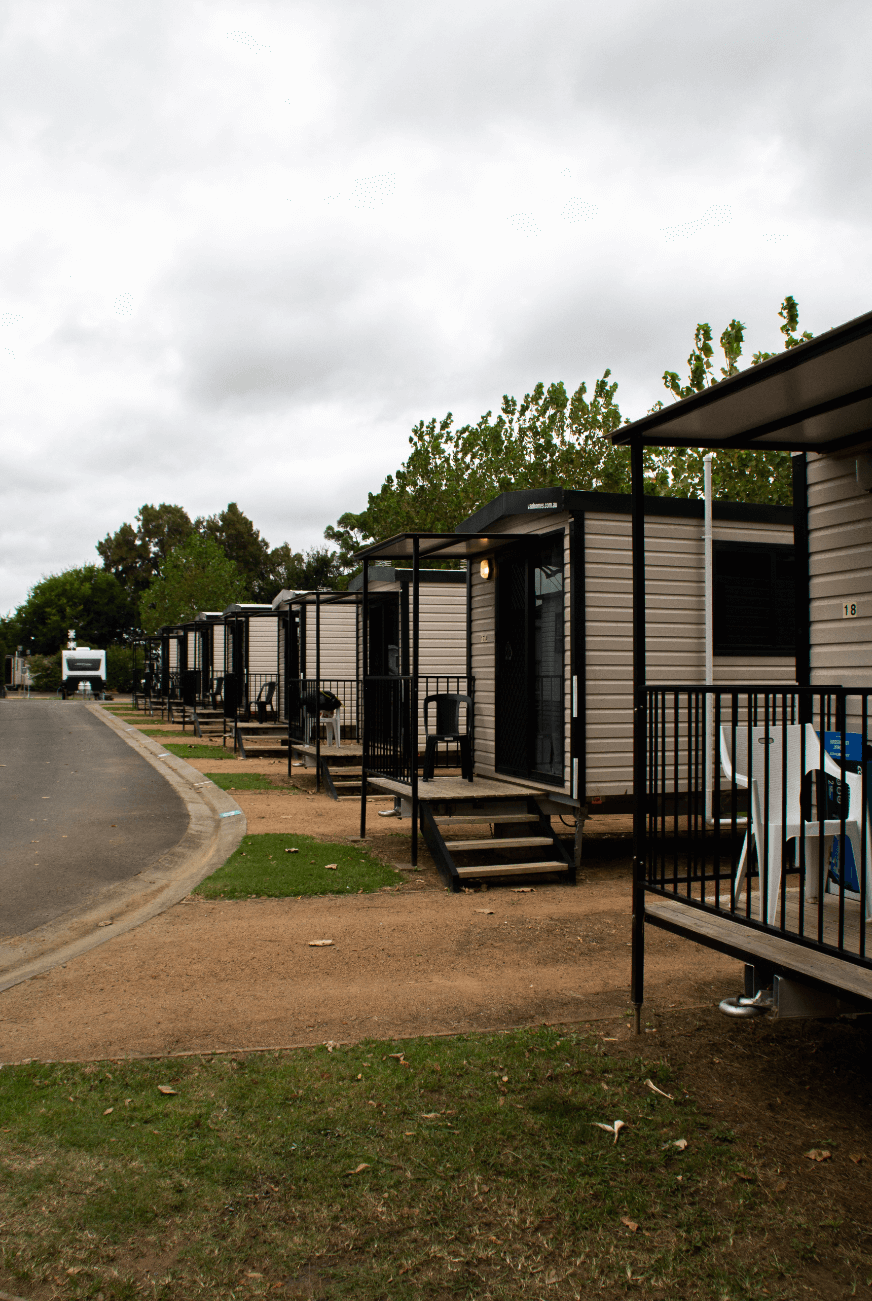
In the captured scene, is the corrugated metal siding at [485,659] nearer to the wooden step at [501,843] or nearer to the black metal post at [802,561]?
the wooden step at [501,843]

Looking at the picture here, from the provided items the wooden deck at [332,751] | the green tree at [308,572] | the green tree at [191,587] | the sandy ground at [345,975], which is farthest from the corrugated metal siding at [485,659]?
the green tree at [308,572]

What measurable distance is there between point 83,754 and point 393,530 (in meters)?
20.7

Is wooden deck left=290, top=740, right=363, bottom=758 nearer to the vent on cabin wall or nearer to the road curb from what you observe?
the road curb

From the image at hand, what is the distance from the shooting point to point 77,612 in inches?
2891

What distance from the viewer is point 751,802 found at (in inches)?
148

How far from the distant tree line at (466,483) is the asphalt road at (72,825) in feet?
26.1

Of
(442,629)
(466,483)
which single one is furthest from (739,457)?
(466,483)

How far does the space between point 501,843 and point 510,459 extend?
26884 millimetres

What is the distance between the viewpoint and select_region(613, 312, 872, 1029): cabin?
131 inches

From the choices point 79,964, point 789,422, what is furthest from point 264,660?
point 789,422

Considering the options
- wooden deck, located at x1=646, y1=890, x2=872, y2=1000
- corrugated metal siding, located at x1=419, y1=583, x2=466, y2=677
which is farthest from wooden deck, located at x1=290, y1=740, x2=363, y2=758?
wooden deck, located at x1=646, y1=890, x2=872, y2=1000

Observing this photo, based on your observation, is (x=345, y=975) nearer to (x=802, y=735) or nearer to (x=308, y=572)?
(x=802, y=735)

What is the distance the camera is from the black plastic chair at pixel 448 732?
8.89 metres

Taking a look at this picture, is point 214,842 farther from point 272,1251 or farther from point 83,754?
point 83,754
